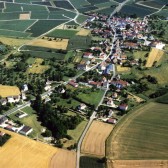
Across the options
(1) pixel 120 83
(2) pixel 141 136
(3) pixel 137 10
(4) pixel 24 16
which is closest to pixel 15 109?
(1) pixel 120 83

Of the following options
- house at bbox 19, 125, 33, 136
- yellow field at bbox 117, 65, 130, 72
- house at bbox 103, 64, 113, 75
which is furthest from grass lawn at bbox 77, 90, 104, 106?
house at bbox 19, 125, 33, 136

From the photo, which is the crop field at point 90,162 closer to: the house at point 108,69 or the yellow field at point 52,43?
the house at point 108,69

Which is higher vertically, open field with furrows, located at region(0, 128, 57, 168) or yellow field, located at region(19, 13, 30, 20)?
yellow field, located at region(19, 13, 30, 20)

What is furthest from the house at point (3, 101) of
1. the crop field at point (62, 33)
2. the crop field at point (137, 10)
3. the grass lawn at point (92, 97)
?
the crop field at point (137, 10)

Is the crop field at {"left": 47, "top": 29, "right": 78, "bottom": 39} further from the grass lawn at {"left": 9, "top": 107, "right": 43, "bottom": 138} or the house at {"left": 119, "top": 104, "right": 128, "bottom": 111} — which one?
the house at {"left": 119, "top": 104, "right": 128, "bottom": 111}

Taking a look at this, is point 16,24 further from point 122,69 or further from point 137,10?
point 122,69

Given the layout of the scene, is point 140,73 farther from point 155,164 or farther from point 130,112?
point 155,164

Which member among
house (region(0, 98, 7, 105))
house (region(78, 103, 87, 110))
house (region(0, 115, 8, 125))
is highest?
house (region(78, 103, 87, 110))

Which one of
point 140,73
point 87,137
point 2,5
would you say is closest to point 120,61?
point 140,73
